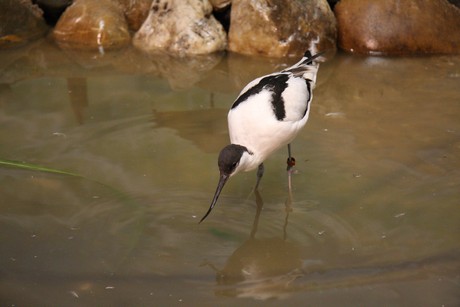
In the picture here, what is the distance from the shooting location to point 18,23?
26.0ft

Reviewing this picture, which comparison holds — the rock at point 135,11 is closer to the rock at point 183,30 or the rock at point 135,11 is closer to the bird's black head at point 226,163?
the rock at point 183,30

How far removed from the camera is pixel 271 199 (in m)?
4.76

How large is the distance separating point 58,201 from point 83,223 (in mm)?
380

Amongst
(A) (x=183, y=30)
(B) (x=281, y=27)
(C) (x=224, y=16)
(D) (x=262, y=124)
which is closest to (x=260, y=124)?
(D) (x=262, y=124)

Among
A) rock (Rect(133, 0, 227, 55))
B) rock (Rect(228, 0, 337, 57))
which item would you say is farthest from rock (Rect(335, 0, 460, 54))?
rock (Rect(133, 0, 227, 55))

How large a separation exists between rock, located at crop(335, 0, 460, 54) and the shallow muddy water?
48 cm

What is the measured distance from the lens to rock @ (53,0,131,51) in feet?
25.5

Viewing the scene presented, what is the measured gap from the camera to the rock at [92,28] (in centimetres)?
777

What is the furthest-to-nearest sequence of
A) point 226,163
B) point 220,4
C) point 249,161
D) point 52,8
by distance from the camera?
point 52,8 < point 220,4 < point 249,161 < point 226,163

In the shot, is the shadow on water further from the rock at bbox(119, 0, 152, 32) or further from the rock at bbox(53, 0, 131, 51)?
the rock at bbox(119, 0, 152, 32)

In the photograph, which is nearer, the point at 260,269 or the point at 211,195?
the point at 260,269

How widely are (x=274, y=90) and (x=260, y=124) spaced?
413 millimetres

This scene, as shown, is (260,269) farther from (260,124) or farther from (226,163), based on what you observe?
(260,124)

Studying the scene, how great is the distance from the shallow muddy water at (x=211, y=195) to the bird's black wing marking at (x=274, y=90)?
0.61 metres
